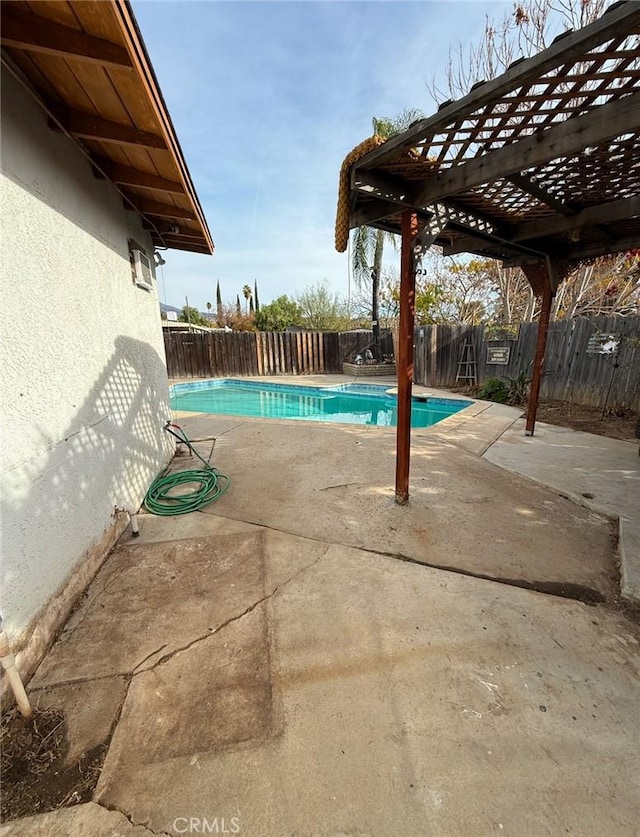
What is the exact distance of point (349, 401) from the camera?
10445mm

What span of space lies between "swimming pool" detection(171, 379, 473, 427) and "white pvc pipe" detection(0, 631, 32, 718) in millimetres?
6221

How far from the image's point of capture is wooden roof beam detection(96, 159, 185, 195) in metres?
2.70

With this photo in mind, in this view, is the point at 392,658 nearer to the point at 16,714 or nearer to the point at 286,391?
the point at 16,714

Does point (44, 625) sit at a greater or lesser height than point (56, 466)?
lesser

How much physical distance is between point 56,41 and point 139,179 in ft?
4.68

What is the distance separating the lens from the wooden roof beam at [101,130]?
1977mm

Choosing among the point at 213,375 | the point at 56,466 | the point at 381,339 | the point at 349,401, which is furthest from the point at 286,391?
the point at 56,466

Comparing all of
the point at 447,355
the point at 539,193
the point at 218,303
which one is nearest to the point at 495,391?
the point at 447,355

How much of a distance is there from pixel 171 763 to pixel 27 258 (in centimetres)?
232

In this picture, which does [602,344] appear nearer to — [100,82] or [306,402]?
[306,402]

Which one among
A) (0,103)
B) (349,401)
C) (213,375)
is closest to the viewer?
(0,103)

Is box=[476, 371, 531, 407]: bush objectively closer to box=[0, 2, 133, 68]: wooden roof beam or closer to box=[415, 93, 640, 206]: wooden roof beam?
box=[415, 93, 640, 206]: wooden roof beam

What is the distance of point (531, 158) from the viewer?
1963mm

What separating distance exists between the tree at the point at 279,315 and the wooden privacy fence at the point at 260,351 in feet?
Answer: 26.3
